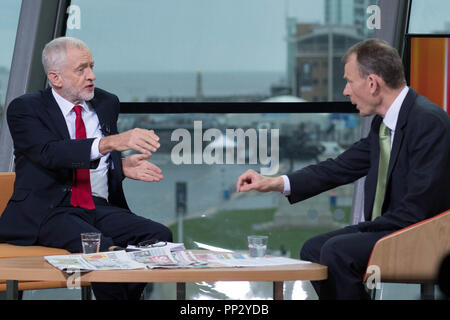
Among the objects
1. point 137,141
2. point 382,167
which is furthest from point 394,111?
point 137,141

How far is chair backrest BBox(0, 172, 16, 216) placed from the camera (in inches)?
142

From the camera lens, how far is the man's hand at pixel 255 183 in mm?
3090

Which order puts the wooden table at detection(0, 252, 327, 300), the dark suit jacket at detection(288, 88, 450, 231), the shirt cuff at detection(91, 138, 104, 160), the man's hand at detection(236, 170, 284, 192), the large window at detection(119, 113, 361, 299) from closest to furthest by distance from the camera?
the wooden table at detection(0, 252, 327, 300) → the dark suit jacket at detection(288, 88, 450, 231) → the man's hand at detection(236, 170, 284, 192) → the shirt cuff at detection(91, 138, 104, 160) → the large window at detection(119, 113, 361, 299)

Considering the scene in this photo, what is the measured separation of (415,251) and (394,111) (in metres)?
0.64

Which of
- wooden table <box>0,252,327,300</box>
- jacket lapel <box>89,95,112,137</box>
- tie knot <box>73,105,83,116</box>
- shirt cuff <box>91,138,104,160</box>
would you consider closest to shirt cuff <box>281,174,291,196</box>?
wooden table <box>0,252,327,300</box>

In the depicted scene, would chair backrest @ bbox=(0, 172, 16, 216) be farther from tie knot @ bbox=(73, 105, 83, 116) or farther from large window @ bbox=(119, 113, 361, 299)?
large window @ bbox=(119, 113, 361, 299)

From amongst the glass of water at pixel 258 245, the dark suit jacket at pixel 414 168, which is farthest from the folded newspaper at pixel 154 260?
the dark suit jacket at pixel 414 168

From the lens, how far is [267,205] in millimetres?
4574

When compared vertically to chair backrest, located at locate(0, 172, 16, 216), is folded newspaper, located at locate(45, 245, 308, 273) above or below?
below

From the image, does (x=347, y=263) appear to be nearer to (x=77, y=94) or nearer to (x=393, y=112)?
(x=393, y=112)

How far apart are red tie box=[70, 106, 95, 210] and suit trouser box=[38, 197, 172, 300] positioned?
30 mm
